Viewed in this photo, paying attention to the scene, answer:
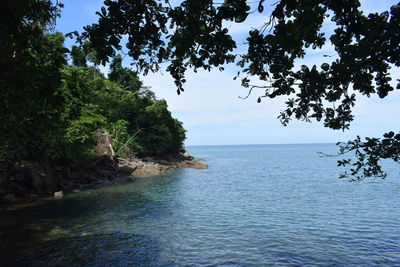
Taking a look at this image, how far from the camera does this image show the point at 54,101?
7.12 m

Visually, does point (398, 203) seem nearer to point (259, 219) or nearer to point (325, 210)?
point (325, 210)

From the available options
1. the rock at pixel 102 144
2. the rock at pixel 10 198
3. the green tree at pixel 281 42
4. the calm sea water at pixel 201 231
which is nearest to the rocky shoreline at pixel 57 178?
the rock at pixel 10 198

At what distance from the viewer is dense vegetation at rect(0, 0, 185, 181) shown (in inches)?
257

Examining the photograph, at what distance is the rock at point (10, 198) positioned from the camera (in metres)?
23.6

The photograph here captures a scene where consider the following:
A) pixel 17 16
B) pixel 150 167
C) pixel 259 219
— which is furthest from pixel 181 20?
pixel 150 167

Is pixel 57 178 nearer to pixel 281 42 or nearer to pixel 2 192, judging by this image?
pixel 2 192

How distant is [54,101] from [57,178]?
28.3 meters

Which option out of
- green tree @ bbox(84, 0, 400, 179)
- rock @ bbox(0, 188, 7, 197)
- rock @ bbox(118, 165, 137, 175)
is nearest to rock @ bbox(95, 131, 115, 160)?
rock @ bbox(118, 165, 137, 175)

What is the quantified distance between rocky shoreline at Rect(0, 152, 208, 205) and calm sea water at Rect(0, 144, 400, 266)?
2946mm

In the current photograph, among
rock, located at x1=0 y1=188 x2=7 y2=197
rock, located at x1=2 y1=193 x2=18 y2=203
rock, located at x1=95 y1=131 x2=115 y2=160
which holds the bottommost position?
rock, located at x1=2 y1=193 x2=18 y2=203

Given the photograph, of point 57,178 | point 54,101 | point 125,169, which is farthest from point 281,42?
point 125,169

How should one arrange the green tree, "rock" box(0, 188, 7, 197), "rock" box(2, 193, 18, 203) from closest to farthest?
the green tree → "rock" box(2, 193, 18, 203) → "rock" box(0, 188, 7, 197)

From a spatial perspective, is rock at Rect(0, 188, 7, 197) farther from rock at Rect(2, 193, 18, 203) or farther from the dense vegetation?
the dense vegetation

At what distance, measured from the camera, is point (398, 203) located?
2688 cm
